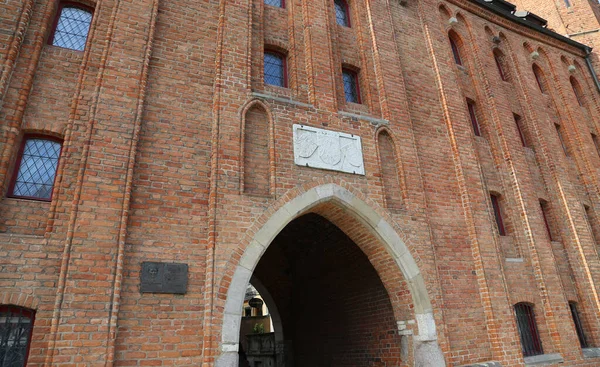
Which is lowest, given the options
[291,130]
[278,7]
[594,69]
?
[291,130]


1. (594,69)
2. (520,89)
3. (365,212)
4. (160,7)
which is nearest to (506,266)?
(365,212)

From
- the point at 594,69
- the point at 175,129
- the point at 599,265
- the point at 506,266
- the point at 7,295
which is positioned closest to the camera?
the point at 7,295

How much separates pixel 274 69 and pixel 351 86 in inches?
76.2

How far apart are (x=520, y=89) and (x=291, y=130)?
9041mm

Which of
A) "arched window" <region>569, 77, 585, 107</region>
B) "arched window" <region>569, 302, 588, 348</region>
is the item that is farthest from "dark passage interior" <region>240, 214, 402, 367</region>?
"arched window" <region>569, 77, 585, 107</region>

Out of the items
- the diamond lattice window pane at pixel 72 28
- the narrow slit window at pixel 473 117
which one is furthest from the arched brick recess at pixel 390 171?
the diamond lattice window pane at pixel 72 28

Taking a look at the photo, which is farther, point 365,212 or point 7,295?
point 365,212

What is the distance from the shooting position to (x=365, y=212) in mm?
7328

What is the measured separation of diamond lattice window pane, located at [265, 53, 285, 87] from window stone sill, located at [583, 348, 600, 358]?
931cm

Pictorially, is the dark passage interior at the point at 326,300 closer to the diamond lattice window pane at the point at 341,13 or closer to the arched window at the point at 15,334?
the diamond lattice window pane at the point at 341,13

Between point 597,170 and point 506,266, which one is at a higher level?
point 597,170

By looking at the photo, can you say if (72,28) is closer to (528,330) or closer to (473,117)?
(473,117)

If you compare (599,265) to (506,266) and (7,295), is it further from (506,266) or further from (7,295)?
(7,295)

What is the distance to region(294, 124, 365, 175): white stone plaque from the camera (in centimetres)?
721
